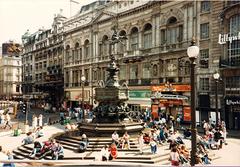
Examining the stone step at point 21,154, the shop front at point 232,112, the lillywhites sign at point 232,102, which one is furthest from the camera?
the shop front at point 232,112

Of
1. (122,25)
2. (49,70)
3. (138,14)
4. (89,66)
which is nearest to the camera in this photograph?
(138,14)

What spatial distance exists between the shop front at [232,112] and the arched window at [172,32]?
417 inches

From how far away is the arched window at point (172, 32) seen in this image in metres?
41.6

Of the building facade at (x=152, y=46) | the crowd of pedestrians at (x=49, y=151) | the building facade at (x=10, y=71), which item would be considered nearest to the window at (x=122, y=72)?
the building facade at (x=152, y=46)

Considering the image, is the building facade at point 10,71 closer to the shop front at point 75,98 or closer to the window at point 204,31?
the shop front at point 75,98

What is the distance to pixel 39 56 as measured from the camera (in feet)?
270

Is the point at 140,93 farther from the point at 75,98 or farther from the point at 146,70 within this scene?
the point at 75,98

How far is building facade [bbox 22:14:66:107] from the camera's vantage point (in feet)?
233

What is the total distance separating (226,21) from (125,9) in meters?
19.0

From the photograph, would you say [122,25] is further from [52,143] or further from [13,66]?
[13,66]

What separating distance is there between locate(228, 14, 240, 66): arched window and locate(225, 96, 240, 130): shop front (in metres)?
3.59

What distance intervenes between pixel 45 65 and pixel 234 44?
5261 cm

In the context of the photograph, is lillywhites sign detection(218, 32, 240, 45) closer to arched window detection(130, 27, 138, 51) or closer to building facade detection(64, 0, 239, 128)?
building facade detection(64, 0, 239, 128)

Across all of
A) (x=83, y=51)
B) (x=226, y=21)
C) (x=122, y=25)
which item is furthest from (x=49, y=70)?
(x=226, y=21)
